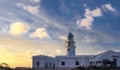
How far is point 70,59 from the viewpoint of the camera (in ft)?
225

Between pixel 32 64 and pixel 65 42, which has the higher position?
pixel 65 42

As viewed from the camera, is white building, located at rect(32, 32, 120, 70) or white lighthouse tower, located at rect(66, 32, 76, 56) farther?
white lighthouse tower, located at rect(66, 32, 76, 56)

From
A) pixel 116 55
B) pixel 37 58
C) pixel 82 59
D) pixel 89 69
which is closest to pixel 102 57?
pixel 116 55

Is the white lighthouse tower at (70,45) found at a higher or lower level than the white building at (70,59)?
higher

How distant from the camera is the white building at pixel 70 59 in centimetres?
6094

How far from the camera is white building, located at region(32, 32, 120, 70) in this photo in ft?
200

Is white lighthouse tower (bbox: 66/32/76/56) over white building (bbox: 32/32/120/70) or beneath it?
over

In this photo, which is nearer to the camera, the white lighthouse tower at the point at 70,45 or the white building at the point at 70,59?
the white building at the point at 70,59

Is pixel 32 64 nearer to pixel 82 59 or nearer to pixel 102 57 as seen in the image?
pixel 82 59

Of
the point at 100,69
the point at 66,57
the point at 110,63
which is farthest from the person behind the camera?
the point at 66,57

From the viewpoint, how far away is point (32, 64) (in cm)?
7488

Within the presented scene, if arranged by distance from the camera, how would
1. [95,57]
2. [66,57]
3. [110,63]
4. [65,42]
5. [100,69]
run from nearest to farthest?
A: 1. [100,69]
2. [110,63]
3. [95,57]
4. [66,57]
5. [65,42]

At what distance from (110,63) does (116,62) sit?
102 inches

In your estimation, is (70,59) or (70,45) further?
(70,45)
